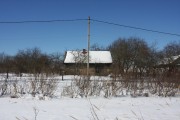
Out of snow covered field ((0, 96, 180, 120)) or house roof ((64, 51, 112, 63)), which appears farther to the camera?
house roof ((64, 51, 112, 63))

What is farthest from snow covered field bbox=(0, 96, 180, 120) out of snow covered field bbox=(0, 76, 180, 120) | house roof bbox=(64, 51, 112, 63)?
house roof bbox=(64, 51, 112, 63)

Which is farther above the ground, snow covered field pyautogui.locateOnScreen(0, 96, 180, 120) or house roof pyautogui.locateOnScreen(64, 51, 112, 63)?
house roof pyautogui.locateOnScreen(64, 51, 112, 63)

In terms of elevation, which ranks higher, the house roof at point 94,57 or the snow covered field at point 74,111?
the house roof at point 94,57

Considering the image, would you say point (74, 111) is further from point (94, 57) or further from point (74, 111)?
point (94, 57)

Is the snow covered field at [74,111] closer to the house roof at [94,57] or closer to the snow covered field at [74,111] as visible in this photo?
the snow covered field at [74,111]

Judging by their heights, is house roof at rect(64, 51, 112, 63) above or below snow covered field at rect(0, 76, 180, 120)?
above

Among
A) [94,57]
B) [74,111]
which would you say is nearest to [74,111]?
[74,111]

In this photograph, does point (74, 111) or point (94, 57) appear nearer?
point (74, 111)

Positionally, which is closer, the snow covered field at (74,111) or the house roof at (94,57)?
Answer: the snow covered field at (74,111)

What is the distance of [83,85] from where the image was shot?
12.1 m

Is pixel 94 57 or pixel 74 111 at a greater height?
pixel 94 57

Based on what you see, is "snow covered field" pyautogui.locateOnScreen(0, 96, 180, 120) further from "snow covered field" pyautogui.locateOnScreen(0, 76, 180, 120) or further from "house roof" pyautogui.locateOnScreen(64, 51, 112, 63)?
"house roof" pyautogui.locateOnScreen(64, 51, 112, 63)

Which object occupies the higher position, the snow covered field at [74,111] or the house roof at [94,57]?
the house roof at [94,57]

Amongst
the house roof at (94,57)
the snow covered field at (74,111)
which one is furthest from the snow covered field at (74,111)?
the house roof at (94,57)
